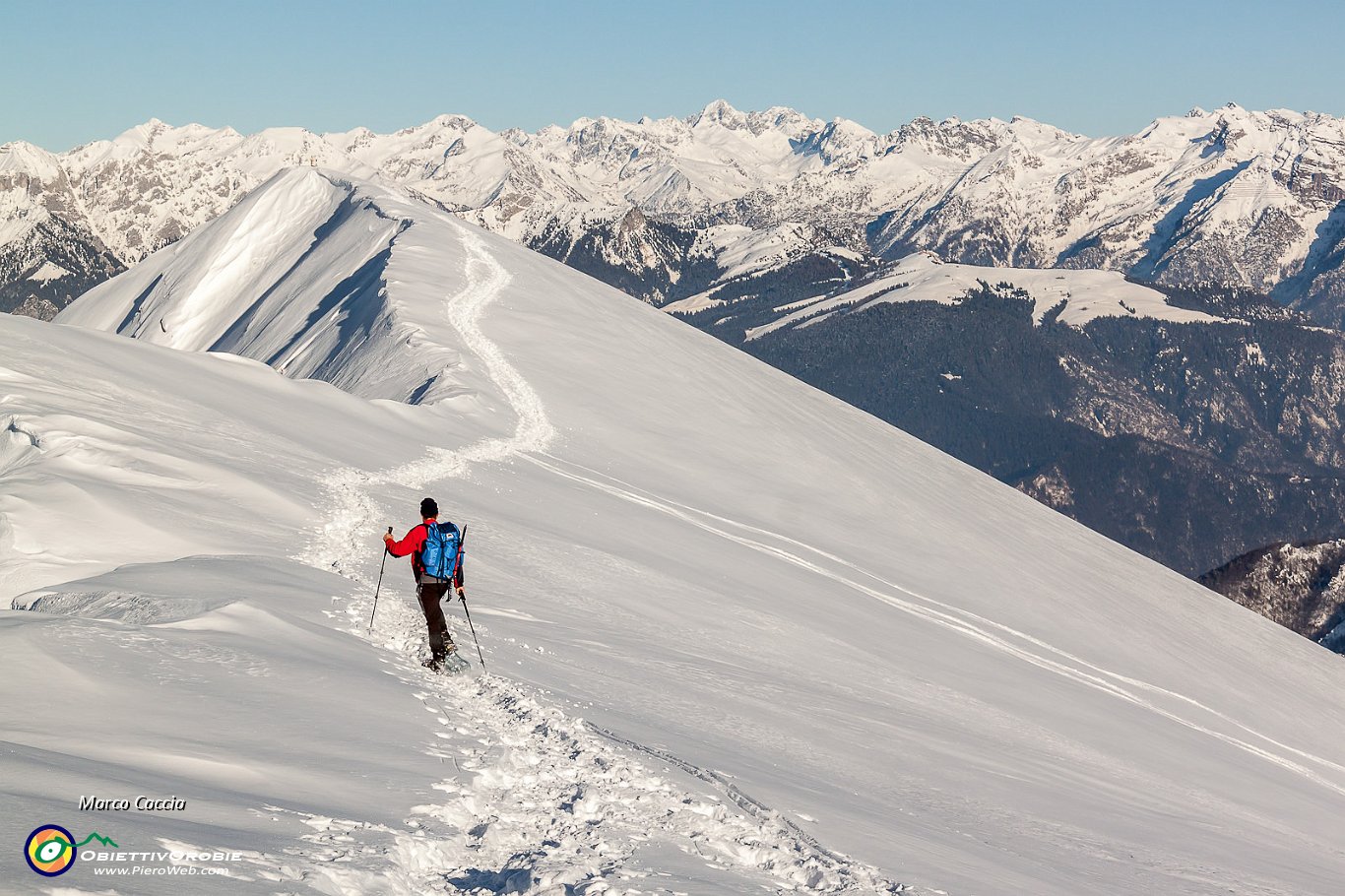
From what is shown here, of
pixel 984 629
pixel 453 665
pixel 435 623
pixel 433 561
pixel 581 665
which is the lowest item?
pixel 453 665

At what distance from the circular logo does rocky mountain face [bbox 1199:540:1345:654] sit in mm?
162333

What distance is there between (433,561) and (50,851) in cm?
961

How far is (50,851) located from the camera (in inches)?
324

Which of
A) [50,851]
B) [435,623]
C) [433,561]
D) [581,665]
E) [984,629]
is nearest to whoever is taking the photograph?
[50,851]

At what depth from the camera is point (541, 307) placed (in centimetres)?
7856

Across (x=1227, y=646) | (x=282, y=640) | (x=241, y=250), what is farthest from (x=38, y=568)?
(x=241, y=250)

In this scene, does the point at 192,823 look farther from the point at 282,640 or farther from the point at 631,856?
the point at 282,640

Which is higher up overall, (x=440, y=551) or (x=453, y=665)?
(x=440, y=551)

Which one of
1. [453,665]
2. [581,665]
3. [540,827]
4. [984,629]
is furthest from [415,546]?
[984,629]

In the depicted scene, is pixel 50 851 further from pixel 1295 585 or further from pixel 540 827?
pixel 1295 585

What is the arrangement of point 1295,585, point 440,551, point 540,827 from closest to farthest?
point 540,827, point 440,551, point 1295,585

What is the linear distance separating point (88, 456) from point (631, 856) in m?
17.5

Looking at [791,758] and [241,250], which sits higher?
[241,250]

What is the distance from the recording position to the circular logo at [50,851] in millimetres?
8086
